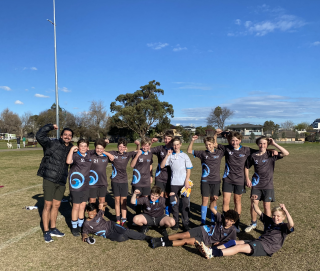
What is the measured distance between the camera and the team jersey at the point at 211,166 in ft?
16.6

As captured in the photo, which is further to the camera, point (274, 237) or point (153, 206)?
→ point (153, 206)

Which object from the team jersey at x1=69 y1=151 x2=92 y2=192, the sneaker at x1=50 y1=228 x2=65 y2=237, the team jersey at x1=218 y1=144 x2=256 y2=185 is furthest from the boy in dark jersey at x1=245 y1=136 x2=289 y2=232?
the sneaker at x1=50 y1=228 x2=65 y2=237

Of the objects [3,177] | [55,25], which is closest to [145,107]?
[55,25]

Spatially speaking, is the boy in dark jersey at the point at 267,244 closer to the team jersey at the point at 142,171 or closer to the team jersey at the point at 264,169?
the team jersey at the point at 264,169

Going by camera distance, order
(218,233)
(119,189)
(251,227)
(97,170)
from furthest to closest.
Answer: (119,189) < (97,170) < (251,227) < (218,233)

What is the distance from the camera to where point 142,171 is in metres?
5.38

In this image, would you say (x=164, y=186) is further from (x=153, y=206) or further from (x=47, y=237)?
(x=47, y=237)

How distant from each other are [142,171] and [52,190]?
6.16 feet

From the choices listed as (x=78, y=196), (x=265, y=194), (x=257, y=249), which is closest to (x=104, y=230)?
(x=78, y=196)

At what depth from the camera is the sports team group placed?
4.21m

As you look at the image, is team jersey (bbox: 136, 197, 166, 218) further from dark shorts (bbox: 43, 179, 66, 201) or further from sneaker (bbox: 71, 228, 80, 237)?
dark shorts (bbox: 43, 179, 66, 201)

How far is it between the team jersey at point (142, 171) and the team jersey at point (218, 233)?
1.67m

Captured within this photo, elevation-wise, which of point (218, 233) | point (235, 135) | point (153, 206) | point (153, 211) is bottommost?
point (218, 233)

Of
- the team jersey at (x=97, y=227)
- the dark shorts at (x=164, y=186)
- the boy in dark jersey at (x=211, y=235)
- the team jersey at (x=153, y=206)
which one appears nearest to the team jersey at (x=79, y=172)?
the team jersey at (x=97, y=227)
